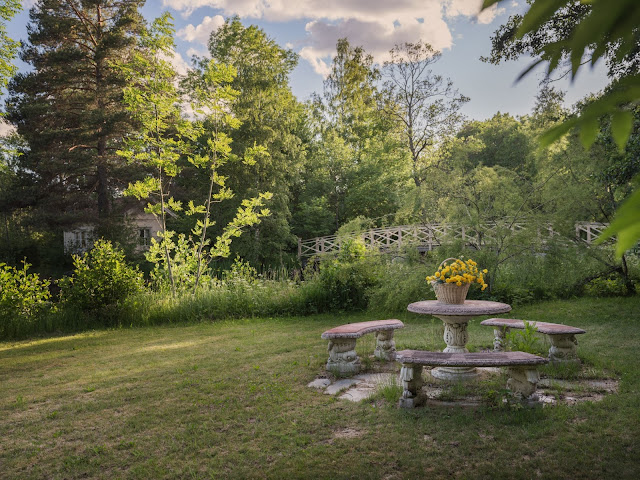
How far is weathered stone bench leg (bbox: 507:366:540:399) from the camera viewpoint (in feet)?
12.8

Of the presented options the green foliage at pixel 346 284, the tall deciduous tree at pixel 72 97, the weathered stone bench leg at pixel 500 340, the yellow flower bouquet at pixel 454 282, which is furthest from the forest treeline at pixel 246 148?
the yellow flower bouquet at pixel 454 282

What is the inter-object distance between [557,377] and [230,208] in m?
16.8

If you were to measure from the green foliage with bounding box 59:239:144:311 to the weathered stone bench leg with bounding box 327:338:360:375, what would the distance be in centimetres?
519

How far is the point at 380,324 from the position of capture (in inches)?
220

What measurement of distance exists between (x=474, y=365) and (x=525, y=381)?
46 centimetres

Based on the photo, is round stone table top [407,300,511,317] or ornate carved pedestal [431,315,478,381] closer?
round stone table top [407,300,511,317]

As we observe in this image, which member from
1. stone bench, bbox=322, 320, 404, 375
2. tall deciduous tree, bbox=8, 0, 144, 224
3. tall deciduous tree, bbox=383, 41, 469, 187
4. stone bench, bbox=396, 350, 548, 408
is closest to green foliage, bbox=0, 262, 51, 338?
stone bench, bbox=322, 320, 404, 375

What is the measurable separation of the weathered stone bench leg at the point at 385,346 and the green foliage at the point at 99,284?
5280mm

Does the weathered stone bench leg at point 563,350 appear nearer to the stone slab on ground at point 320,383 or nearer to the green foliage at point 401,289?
the stone slab on ground at point 320,383

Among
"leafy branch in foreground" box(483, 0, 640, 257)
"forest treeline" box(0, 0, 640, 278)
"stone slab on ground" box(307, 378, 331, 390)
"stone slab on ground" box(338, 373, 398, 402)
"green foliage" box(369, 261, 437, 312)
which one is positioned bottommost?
"stone slab on ground" box(338, 373, 398, 402)

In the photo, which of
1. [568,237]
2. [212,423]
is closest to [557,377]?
[212,423]

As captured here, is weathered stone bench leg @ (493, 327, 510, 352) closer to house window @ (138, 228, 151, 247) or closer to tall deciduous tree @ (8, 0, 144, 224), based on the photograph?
tall deciduous tree @ (8, 0, 144, 224)

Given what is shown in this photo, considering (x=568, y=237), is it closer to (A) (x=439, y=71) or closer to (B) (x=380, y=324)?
(B) (x=380, y=324)

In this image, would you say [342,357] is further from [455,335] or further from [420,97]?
[420,97]
